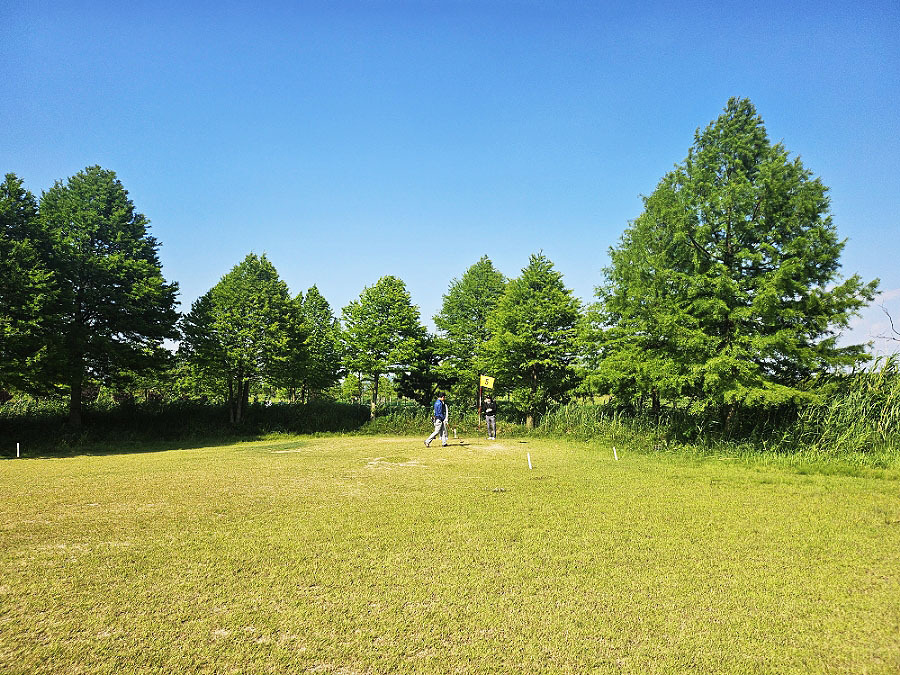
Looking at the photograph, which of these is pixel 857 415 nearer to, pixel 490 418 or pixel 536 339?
pixel 490 418

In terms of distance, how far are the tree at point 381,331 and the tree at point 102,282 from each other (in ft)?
32.4

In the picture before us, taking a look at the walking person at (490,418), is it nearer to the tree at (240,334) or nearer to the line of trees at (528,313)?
the line of trees at (528,313)

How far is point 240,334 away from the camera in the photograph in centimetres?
2420

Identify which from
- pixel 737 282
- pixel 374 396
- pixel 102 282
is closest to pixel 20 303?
pixel 102 282

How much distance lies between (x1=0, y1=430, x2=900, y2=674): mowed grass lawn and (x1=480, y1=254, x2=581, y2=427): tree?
14.2 m

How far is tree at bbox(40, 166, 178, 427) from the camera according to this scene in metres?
19.7

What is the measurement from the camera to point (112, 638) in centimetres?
363

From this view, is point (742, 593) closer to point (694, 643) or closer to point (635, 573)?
point (635, 573)

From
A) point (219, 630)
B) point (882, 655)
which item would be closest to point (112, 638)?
point (219, 630)

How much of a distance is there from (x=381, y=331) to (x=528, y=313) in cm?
944

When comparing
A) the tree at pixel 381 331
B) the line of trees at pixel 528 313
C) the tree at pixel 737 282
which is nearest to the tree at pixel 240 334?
the line of trees at pixel 528 313

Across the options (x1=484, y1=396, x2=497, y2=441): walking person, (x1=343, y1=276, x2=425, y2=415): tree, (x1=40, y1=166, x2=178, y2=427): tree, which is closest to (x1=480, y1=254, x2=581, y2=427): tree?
(x1=484, y1=396, x2=497, y2=441): walking person

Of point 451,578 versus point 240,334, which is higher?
point 240,334

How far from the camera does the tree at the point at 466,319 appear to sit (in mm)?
30358
